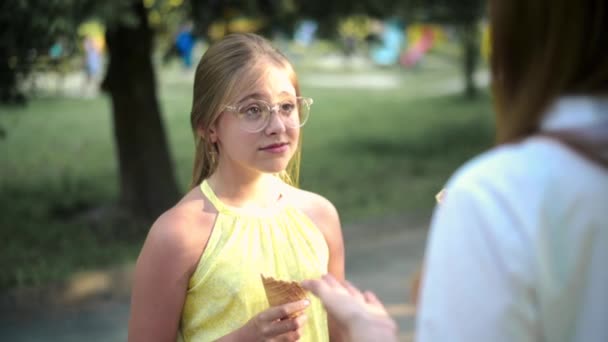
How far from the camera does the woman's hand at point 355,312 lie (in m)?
1.42

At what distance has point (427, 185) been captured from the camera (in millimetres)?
10883

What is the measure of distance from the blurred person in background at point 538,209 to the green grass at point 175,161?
623 centimetres

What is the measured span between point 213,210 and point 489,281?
1278 mm

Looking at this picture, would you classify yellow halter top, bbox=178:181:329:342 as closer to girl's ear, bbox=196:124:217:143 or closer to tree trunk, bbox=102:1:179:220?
girl's ear, bbox=196:124:217:143

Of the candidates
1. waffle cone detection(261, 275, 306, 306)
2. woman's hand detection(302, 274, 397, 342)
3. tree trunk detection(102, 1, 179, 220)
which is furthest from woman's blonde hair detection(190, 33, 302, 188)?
tree trunk detection(102, 1, 179, 220)

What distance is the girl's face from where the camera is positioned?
2279mm

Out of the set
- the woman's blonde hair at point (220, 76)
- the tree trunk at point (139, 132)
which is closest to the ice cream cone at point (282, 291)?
the woman's blonde hair at point (220, 76)

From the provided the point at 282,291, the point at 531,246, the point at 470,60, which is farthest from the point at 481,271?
the point at 470,60

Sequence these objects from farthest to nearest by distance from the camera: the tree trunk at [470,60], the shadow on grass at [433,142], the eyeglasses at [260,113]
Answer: the tree trunk at [470,60], the shadow on grass at [433,142], the eyeglasses at [260,113]

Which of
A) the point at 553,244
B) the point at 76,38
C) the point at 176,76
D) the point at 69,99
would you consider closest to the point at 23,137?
the point at 69,99

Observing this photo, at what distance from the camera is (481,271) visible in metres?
1.07

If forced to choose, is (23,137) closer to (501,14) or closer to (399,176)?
(399,176)

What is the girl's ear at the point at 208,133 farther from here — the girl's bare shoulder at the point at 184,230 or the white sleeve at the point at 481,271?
the white sleeve at the point at 481,271

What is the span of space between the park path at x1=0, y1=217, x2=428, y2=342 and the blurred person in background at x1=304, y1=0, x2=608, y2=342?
4.95 m
